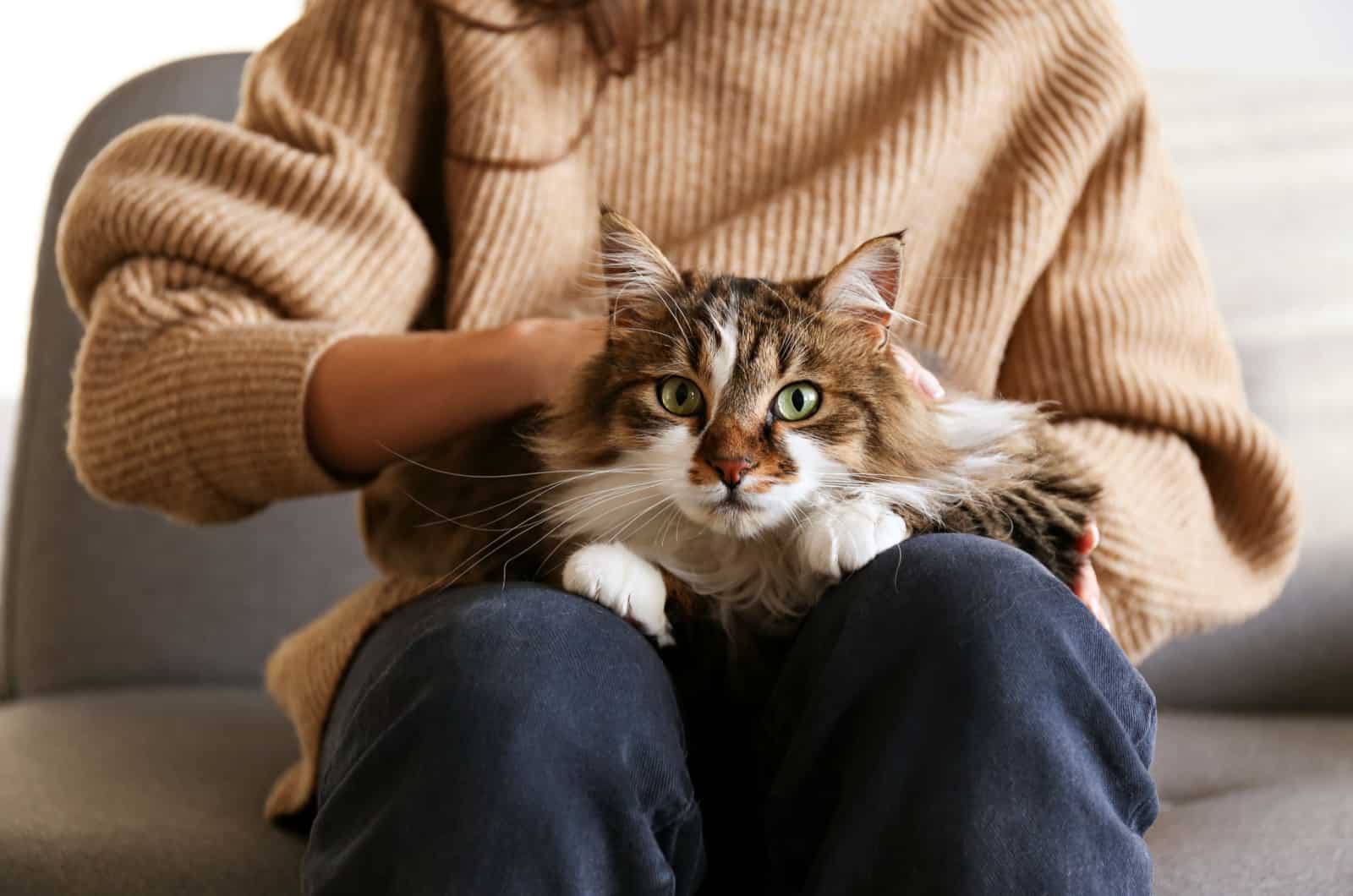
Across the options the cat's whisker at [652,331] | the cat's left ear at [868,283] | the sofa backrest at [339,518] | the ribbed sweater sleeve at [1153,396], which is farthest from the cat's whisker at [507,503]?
the sofa backrest at [339,518]

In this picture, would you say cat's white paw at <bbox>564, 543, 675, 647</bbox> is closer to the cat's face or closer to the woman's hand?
the cat's face

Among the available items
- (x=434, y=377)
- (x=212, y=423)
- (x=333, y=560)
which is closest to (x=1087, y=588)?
(x=434, y=377)

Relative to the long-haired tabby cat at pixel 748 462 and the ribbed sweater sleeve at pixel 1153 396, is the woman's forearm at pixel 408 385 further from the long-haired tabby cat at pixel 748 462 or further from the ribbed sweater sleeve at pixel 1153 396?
the ribbed sweater sleeve at pixel 1153 396

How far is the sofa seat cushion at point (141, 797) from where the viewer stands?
3.18ft

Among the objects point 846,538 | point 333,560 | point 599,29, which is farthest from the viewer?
point 333,560

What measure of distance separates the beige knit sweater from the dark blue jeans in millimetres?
353

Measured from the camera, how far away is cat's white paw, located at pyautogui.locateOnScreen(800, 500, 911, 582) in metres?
0.81

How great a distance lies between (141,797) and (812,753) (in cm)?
74

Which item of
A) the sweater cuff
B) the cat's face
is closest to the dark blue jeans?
the cat's face

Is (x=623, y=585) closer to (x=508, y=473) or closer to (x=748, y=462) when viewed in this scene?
(x=748, y=462)

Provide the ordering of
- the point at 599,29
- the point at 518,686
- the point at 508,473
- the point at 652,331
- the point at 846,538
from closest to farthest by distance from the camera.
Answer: the point at 518,686 → the point at 846,538 → the point at 652,331 → the point at 508,473 → the point at 599,29

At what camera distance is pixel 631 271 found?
0.93m

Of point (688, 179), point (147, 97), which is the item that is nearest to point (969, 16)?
point (688, 179)

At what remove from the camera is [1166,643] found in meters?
1.63
